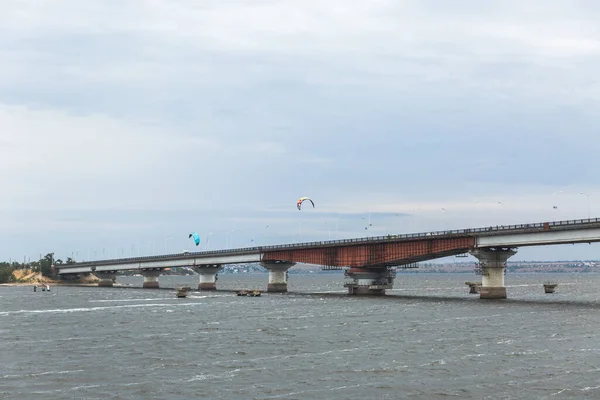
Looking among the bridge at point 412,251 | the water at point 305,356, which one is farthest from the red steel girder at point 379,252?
the water at point 305,356

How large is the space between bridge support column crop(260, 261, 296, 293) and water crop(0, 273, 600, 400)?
81.1 meters

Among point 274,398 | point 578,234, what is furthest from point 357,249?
point 274,398

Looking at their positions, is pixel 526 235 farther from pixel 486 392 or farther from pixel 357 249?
pixel 486 392

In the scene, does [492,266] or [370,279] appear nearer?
[492,266]

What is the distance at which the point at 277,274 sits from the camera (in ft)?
624

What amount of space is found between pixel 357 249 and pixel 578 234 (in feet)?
171

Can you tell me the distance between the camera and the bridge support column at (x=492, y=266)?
Answer: 133 meters

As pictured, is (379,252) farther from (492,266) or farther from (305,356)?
(305,356)

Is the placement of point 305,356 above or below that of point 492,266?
below

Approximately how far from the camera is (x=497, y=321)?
91000 mm

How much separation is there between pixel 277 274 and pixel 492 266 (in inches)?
2728

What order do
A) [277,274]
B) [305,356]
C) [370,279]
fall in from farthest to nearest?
[277,274] < [370,279] < [305,356]

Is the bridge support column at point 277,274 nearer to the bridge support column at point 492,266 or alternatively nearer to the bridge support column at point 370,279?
the bridge support column at point 370,279

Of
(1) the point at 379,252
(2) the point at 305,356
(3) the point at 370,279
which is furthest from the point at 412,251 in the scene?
(2) the point at 305,356
